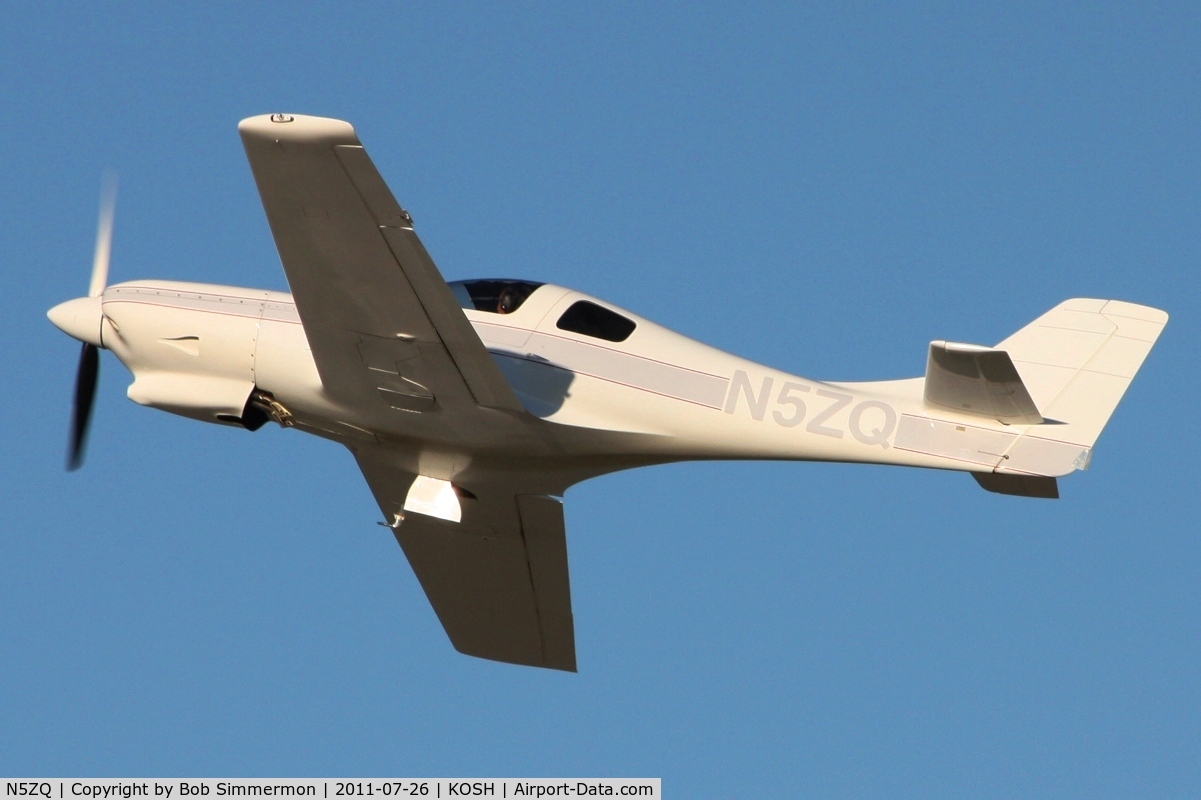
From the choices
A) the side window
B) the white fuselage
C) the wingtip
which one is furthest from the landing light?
the wingtip

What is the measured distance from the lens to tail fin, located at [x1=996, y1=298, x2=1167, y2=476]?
14.2 m

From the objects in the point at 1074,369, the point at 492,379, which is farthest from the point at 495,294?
the point at 1074,369

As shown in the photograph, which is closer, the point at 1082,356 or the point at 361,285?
the point at 361,285

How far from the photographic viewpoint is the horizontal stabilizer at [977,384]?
13961mm

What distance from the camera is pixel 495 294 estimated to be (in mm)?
15992

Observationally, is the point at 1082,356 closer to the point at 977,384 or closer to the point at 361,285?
the point at 977,384

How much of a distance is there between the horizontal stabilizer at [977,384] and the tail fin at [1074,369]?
26cm

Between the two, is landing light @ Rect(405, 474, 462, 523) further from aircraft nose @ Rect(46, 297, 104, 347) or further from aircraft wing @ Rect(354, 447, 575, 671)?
aircraft nose @ Rect(46, 297, 104, 347)

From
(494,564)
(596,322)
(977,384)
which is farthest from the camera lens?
(494,564)

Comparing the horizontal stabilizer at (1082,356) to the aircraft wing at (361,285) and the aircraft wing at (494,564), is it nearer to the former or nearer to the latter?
the aircraft wing at (361,285)

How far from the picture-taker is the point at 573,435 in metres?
15.5

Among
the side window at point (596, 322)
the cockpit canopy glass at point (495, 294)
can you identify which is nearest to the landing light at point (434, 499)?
the cockpit canopy glass at point (495, 294)

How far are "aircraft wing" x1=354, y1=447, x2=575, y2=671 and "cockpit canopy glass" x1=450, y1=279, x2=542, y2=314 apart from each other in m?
1.75

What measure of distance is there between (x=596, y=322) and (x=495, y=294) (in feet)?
3.43
